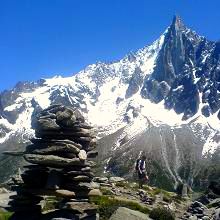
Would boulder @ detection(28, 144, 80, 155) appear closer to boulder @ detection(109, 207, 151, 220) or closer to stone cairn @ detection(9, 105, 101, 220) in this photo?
stone cairn @ detection(9, 105, 101, 220)

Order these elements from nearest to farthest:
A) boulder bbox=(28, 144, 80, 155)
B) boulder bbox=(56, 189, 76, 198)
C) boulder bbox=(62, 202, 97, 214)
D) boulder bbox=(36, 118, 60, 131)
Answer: boulder bbox=(56, 189, 76, 198) < boulder bbox=(62, 202, 97, 214) < boulder bbox=(28, 144, 80, 155) < boulder bbox=(36, 118, 60, 131)

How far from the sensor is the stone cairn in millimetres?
35438

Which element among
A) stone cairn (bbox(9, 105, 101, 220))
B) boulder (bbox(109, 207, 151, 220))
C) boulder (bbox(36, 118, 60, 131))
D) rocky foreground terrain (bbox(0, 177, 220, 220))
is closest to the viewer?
stone cairn (bbox(9, 105, 101, 220))

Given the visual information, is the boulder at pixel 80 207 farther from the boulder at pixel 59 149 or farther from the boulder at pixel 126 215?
the boulder at pixel 59 149

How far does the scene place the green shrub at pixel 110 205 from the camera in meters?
40.7

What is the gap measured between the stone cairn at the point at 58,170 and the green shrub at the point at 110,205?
3.94 meters

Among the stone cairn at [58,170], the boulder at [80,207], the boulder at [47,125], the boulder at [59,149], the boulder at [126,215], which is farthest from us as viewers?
the boulder at [47,125]

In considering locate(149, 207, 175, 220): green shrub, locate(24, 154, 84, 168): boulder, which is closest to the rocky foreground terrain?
locate(149, 207, 175, 220): green shrub

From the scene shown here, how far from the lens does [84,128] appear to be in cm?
3812

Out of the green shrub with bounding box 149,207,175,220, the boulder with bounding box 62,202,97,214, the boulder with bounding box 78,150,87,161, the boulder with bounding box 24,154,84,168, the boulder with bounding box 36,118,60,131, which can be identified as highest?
the boulder with bounding box 36,118,60,131

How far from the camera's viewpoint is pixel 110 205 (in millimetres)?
44281

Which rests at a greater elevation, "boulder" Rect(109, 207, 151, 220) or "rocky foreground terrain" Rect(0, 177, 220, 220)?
"rocky foreground terrain" Rect(0, 177, 220, 220)

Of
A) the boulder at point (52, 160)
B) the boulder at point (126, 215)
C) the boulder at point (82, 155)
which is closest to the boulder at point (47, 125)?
the boulder at point (52, 160)

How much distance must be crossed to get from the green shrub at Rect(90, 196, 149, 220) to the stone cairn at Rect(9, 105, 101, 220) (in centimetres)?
394
